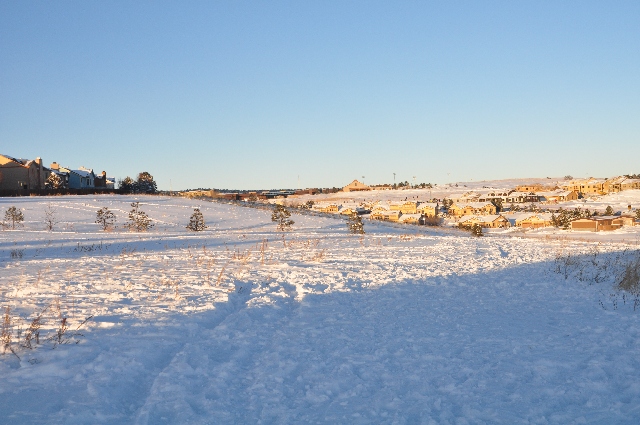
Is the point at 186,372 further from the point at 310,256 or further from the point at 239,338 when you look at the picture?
the point at 310,256

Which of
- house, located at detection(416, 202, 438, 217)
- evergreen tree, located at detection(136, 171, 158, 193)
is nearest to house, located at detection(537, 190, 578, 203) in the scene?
house, located at detection(416, 202, 438, 217)

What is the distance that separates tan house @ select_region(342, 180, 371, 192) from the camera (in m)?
150

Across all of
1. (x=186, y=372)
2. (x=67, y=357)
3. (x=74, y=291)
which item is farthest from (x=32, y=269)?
(x=186, y=372)

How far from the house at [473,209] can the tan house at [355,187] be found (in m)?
57.2

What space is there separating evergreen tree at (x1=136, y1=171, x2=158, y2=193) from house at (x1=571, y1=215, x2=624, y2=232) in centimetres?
5660

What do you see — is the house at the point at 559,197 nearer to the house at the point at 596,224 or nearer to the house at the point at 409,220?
the house at the point at 596,224

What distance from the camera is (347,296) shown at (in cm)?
795

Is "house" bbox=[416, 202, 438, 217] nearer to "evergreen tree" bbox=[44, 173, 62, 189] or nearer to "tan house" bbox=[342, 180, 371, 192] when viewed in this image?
"evergreen tree" bbox=[44, 173, 62, 189]

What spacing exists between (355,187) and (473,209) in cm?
6749

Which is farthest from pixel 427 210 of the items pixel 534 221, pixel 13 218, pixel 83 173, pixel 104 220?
pixel 13 218

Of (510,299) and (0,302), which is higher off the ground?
(0,302)

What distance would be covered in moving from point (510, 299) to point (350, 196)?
120817mm

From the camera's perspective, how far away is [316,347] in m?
5.25

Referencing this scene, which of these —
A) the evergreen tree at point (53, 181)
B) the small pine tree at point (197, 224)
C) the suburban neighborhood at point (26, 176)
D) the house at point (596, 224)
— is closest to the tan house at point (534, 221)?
the house at point (596, 224)
